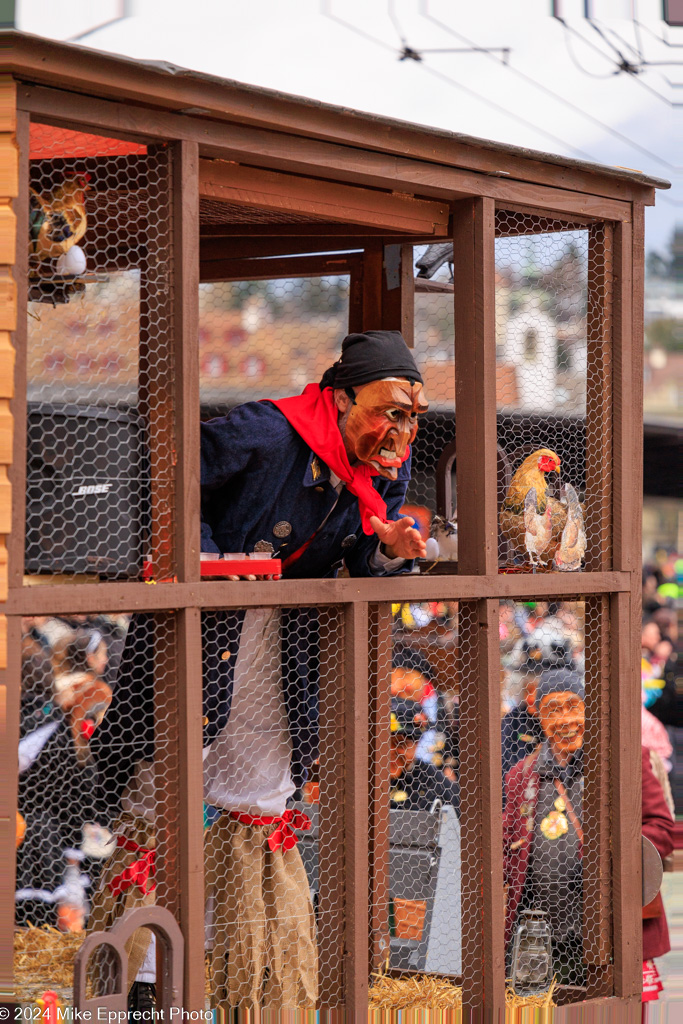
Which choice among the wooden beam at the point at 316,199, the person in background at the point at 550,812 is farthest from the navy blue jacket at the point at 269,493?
the person in background at the point at 550,812

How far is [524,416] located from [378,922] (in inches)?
56.0

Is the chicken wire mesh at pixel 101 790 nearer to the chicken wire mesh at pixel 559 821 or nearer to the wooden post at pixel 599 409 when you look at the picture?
the chicken wire mesh at pixel 559 821

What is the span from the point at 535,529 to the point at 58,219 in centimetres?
130

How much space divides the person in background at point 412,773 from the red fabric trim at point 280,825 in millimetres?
523

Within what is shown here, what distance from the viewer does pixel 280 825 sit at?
257 cm

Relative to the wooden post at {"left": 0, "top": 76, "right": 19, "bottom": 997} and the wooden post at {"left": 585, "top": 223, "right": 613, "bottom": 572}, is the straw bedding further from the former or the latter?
the wooden post at {"left": 585, "top": 223, "right": 613, "bottom": 572}

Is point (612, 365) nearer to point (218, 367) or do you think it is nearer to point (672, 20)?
point (672, 20)

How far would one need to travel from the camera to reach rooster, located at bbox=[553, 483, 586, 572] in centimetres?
276

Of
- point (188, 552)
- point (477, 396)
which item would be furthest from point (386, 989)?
point (477, 396)

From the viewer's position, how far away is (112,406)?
7.20ft

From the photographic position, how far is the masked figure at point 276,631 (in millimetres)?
2455

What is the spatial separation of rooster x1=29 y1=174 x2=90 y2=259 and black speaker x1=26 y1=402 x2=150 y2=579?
0.35 meters

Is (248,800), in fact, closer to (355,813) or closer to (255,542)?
(355,813)

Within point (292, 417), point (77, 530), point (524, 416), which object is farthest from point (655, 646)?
point (77, 530)
